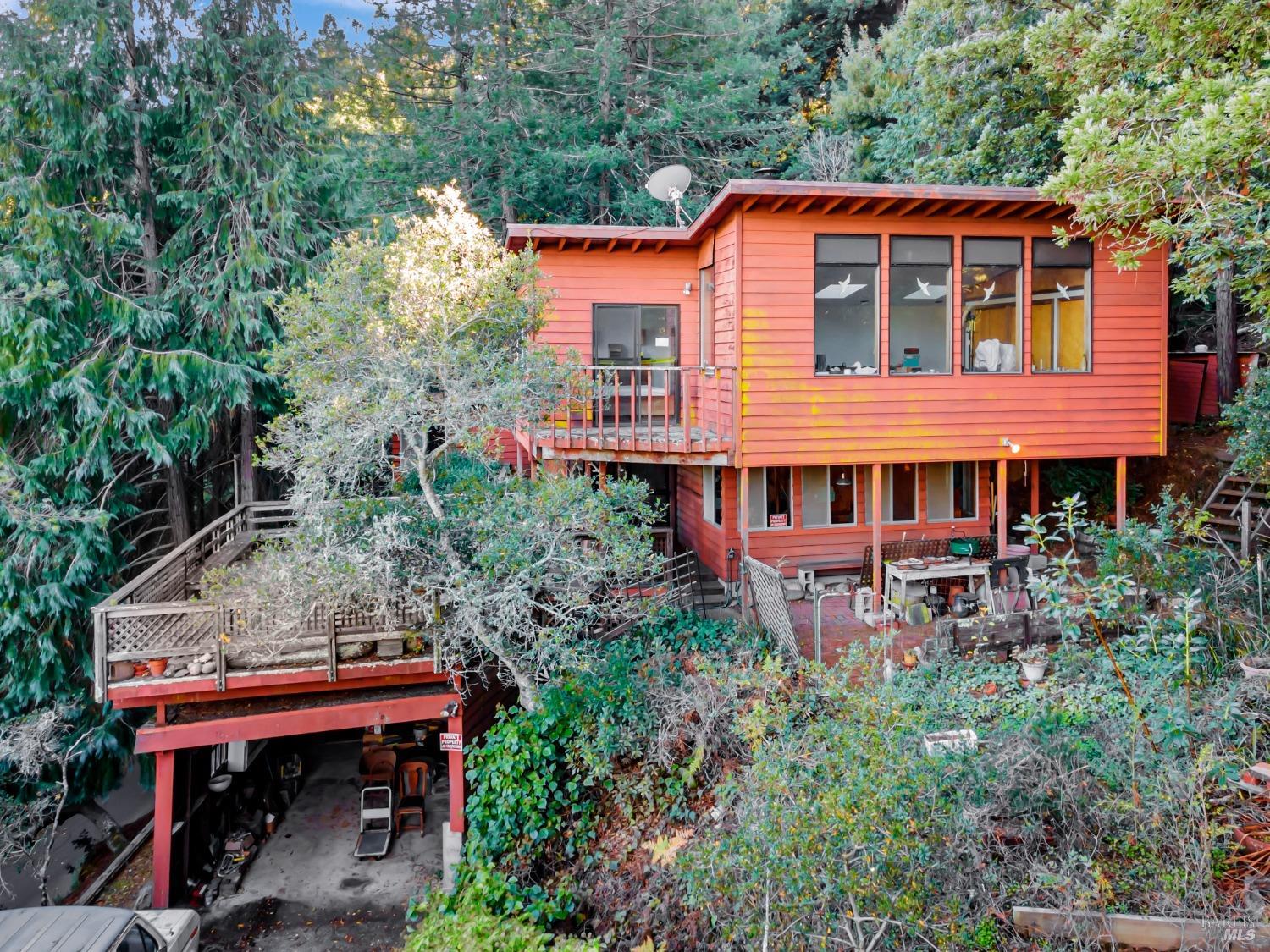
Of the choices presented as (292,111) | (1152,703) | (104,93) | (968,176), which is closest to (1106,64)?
(968,176)

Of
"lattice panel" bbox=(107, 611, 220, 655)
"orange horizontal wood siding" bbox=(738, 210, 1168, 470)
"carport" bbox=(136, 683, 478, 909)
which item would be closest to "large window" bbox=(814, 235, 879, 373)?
"orange horizontal wood siding" bbox=(738, 210, 1168, 470)

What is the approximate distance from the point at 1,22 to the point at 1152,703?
16.3 meters

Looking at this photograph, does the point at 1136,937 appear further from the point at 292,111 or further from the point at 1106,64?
the point at 292,111

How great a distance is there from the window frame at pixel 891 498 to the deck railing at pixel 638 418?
3104 millimetres

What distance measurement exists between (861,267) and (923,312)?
1.17m

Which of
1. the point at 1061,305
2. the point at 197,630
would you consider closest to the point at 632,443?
the point at 197,630

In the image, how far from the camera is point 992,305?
1010 cm

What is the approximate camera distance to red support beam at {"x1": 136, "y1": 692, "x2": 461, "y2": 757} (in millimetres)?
7293

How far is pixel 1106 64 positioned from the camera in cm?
964

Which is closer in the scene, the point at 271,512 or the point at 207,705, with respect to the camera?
the point at 207,705

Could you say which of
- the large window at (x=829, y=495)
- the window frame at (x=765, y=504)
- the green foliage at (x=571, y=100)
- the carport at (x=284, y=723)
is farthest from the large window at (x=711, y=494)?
the green foliage at (x=571, y=100)

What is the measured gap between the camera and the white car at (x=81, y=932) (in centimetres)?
585

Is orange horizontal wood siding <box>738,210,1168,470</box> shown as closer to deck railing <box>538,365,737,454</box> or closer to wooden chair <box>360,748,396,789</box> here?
deck railing <box>538,365,737,454</box>

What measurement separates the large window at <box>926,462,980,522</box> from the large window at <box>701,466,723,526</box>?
3438mm
